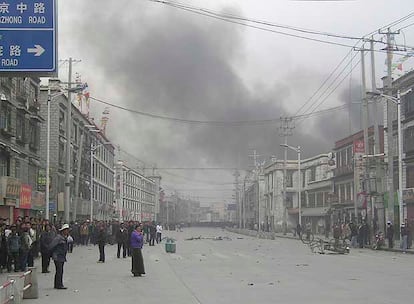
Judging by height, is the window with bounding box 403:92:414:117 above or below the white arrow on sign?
above

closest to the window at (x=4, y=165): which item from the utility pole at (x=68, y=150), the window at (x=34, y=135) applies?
the utility pole at (x=68, y=150)

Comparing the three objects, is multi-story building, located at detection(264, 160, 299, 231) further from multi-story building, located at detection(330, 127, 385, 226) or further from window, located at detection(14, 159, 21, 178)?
window, located at detection(14, 159, 21, 178)

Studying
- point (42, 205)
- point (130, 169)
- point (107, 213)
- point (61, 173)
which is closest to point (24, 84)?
point (42, 205)

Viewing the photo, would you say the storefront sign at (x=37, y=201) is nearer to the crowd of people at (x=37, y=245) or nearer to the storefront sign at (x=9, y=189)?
the storefront sign at (x=9, y=189)

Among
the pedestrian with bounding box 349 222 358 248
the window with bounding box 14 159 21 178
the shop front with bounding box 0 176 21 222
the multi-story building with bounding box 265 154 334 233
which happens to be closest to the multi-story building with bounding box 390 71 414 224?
the pedestrian with bounding box 349 222 358 248

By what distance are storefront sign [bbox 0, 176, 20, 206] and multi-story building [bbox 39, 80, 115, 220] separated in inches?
443

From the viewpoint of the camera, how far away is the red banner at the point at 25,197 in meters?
40.0

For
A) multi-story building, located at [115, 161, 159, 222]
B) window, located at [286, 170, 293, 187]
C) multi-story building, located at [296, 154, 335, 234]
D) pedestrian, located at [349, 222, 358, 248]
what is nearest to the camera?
pedestrian, located at [349, 222, 358, 248]

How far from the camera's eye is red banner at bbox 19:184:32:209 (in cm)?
4000

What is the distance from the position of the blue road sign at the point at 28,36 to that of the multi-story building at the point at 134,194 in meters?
89.7

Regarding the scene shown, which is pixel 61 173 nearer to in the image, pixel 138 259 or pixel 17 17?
pixel 138 259

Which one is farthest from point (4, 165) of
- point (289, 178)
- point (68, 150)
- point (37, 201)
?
point (289, 178)

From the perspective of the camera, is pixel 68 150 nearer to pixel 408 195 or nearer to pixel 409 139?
pixel 408 195

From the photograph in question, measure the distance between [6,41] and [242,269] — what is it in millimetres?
13049
